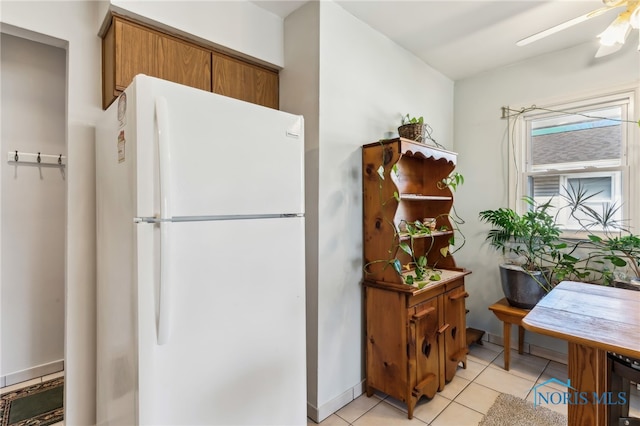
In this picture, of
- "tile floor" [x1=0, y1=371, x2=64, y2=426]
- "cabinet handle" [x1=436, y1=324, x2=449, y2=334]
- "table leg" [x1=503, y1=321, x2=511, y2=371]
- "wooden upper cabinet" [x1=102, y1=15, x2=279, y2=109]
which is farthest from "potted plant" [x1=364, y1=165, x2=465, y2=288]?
"tile floor" [x1=0, y1=371, x2=64, y2=426]

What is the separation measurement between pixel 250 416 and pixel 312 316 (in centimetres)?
74

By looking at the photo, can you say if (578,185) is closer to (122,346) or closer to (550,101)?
(550,101)

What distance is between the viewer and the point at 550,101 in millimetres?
2676

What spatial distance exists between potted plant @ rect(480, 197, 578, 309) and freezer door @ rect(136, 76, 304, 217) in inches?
81.9

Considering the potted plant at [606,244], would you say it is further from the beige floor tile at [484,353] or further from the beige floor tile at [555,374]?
the beige floor tile at [484,353]

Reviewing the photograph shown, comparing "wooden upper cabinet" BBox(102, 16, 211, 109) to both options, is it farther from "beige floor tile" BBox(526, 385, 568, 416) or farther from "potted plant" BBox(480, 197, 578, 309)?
"beige floor tile" BBox(526, 385, 568, 416)

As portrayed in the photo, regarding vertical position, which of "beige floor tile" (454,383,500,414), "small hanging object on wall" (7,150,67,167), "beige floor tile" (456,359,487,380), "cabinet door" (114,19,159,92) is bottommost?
"beige floor tile" (454,383,500,414)

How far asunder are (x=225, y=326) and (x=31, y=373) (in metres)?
2.25

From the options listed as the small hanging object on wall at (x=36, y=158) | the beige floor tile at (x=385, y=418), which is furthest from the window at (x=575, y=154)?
the small hanging object on wall at (x=36, y=158)

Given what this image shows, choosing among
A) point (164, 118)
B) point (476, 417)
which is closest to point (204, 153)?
point (164, 118)

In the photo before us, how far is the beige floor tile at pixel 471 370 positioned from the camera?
241cm

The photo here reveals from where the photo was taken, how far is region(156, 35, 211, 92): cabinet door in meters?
1.70

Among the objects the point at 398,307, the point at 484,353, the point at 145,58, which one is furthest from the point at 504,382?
the point at 145,58

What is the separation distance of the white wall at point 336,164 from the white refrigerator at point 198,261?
48cm
